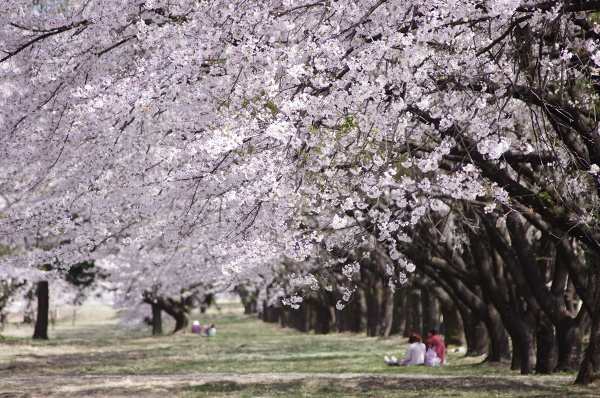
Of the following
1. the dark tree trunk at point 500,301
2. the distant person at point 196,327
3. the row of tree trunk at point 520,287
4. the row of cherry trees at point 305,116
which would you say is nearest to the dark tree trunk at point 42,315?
the distant person at point 196,327

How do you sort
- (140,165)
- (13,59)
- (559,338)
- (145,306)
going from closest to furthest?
1. (13,59)
2. (140,165)
3. (559,338)
4. (145,306)

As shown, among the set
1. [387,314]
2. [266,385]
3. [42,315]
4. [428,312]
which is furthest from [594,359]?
[42,315]

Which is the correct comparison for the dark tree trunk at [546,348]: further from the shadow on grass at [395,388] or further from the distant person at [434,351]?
the distant person at [434,351]

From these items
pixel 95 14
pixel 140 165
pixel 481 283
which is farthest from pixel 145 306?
pixel 95 14

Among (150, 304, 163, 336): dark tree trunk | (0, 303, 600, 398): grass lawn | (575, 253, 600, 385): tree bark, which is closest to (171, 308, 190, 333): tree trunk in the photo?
(150, 304, 163, 336): dark tree trunk

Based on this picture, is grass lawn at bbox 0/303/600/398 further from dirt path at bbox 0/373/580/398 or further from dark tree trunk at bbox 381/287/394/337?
dark tree trunk at bbox 381/287/394/337

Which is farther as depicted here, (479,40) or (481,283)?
(481,283)

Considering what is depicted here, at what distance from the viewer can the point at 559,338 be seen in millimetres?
16859

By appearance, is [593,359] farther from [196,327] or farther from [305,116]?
[196,327]

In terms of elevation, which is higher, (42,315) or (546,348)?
(42,315)

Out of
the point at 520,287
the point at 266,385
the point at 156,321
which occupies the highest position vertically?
the point at 520,287

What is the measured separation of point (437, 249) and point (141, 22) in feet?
32.7

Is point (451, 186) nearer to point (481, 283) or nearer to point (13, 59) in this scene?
point (13, 59)

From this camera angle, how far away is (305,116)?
873 centimetres
